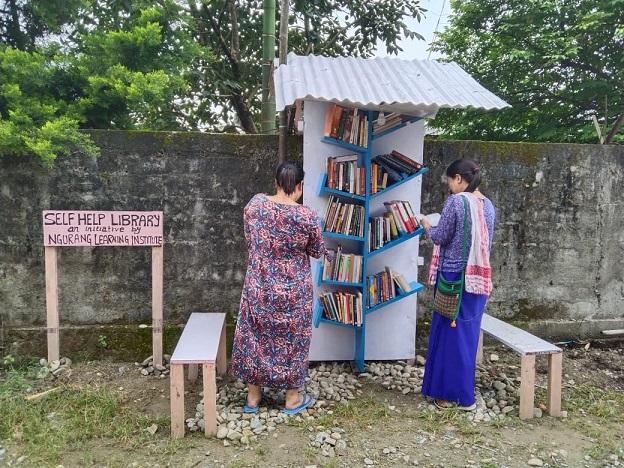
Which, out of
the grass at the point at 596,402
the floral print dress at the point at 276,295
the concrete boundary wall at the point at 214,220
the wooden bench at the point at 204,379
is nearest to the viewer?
the wooden bench at the point at 204,379

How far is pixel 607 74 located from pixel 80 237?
22.5ft

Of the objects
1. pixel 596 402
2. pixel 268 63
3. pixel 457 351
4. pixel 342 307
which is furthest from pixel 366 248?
pixel 268 63

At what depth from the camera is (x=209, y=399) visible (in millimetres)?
2822

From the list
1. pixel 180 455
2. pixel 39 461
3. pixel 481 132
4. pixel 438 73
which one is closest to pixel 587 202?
pixel 438 73

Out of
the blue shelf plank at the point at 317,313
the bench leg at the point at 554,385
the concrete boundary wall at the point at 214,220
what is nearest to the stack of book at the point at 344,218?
the blue shelf plank at the point at 317,313

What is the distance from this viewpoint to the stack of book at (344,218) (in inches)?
138

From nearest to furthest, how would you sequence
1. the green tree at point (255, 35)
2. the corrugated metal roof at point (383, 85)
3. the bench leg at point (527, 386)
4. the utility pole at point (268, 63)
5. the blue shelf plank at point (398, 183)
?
the corrugated metal roof at point (383, 85), the bench leg at point (527, 386), the blue shelf plank at point (398, 183), the utility pole at point (268, 63), the green tree at point (255, 35)

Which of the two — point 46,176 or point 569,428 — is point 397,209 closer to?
point 569,428

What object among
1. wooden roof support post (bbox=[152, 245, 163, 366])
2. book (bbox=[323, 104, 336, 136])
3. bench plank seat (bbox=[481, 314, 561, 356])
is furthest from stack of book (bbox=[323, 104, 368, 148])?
bench plank seat (bbox=[481, 314, 561, 356])

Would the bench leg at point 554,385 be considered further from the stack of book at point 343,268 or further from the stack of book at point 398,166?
the stack of book at point 398,166

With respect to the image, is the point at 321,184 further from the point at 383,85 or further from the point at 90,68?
the point at 90,68

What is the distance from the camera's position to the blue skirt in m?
3.15

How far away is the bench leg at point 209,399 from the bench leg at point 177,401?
15cm

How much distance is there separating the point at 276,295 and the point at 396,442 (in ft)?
3.96
